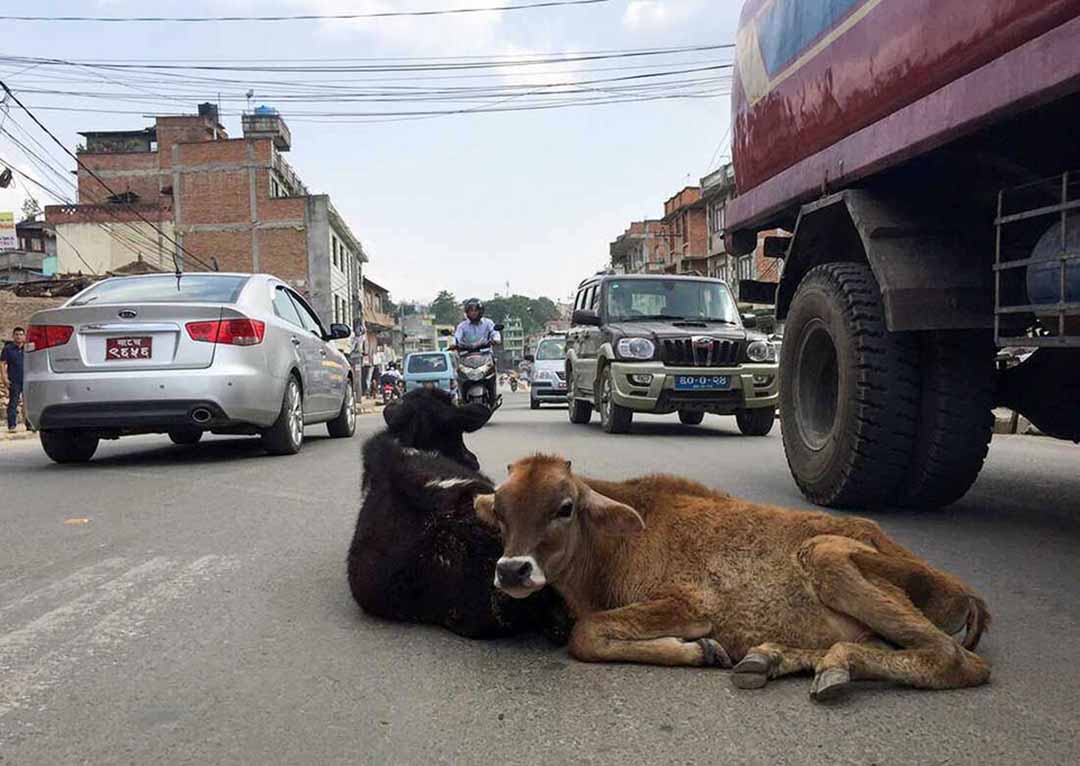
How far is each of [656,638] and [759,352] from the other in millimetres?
8856

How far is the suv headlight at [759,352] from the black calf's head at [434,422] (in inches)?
279

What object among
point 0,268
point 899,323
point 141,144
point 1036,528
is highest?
point 141,144

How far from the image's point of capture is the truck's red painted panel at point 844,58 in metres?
4.02

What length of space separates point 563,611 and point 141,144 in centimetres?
5887

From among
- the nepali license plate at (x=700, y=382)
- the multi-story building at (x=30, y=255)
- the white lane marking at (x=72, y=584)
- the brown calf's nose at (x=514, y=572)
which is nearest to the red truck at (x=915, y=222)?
the brown calf's nose at (x=514, y=572)

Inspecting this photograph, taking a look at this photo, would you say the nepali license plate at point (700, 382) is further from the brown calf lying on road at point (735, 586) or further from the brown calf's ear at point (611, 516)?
the brown calf's ear at point (611, 516)

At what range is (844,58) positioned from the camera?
5.20 meters

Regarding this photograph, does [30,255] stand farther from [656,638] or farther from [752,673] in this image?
[752,673]

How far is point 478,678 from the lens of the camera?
292 centimetres

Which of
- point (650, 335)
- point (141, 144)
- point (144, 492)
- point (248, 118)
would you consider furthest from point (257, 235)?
point (144, 492)

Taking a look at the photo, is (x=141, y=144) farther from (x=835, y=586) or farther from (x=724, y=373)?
(x=835, y=586)

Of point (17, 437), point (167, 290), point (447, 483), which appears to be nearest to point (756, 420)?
point (167, 290)

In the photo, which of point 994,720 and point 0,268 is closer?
point 994,720

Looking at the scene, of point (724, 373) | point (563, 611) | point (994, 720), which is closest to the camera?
point (994, 720)
